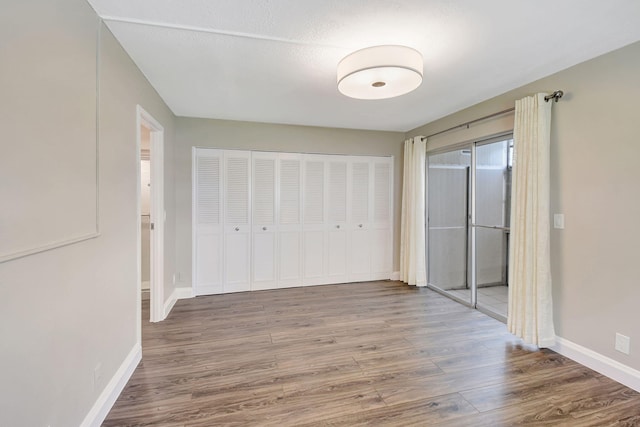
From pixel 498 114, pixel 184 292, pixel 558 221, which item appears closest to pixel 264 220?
pixel 184 292

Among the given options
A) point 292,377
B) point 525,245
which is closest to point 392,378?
point 292,377

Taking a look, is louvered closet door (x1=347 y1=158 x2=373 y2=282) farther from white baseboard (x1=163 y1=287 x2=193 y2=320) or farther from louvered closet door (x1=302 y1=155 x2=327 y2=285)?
white baseboard (x1=163 y1=287 x2=193 y2=320)

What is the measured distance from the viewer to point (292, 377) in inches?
84.6

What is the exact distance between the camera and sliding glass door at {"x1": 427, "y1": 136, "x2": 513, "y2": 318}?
3.30 metres

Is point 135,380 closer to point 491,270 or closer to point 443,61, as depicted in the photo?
Answer: point 443,61

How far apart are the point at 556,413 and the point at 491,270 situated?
6.28 feet

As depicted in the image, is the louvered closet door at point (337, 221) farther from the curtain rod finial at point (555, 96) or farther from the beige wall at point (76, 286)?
the beige wall at point (76, 286)

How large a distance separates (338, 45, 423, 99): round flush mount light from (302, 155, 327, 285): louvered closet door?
2174 mm

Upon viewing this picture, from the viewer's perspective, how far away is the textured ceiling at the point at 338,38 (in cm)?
166

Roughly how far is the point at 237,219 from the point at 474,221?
310 centimetres

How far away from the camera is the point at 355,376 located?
2154 millimetres

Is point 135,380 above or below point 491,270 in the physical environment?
below

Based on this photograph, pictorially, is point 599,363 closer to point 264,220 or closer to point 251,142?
point 264,220

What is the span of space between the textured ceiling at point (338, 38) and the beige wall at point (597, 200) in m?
0.16
